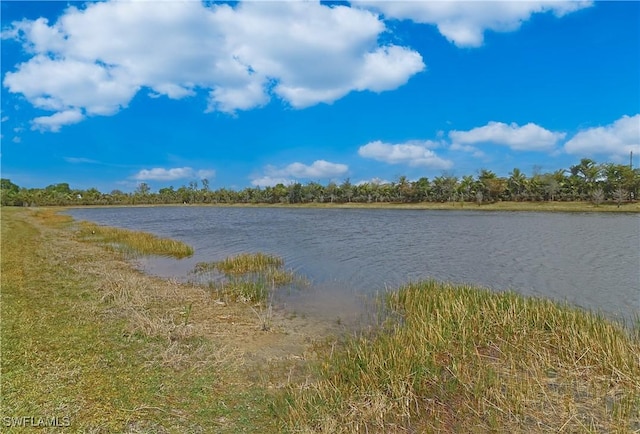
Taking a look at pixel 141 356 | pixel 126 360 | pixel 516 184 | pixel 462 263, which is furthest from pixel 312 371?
pixel 516 184

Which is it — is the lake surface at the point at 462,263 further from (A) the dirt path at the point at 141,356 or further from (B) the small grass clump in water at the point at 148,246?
(A) the dirt path at the point at 141,356

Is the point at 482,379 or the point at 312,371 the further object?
the point at 312,371

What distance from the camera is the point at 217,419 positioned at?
15.4ft

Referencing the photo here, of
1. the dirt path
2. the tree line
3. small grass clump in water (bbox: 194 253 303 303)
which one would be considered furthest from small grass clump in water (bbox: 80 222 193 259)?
the tree line

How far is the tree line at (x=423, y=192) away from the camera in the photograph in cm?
6750

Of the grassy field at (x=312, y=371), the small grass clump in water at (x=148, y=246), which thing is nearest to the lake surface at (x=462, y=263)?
the small grass clump in water at (x=148, y=246)

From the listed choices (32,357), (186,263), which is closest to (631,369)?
(32,357)

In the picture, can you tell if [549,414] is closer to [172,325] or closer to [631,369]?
[631,369]

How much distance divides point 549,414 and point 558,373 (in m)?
1.43

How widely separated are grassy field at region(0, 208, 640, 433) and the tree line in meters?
72.5

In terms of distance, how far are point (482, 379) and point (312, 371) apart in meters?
2.79

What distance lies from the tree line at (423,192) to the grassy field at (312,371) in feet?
238

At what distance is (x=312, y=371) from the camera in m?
6.32

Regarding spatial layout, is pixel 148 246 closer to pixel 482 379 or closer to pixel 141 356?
pixel 141 356
